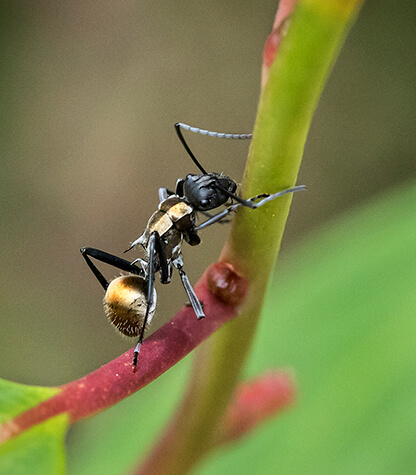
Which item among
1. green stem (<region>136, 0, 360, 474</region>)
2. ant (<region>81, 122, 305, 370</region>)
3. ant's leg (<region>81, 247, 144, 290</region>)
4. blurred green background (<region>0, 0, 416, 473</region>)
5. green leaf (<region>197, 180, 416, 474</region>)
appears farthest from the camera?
blurred green background (<region>0, 0, 416, 473</region>)

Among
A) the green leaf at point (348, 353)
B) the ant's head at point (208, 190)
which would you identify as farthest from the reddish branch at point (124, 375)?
the green leaf at point (348, 353)

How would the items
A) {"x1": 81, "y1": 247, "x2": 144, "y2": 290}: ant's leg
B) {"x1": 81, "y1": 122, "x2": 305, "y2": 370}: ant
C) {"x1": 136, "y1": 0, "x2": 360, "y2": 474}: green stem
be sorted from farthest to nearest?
{"x1": 81, "y1": 247, "x2": 144, "y2": 290}: ant's leg
{"x1": 81, "y1": 122, "x2": 305, "y2": 370}: ant
{"x1": 136, "y1": 0, "x2": 360, "y2": 474}: green stem

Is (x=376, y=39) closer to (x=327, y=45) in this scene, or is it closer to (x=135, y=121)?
(x=135, y=121)

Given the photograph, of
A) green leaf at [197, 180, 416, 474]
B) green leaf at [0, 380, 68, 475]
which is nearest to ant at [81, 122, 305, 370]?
green leaf at [0, 380, 68, 475]

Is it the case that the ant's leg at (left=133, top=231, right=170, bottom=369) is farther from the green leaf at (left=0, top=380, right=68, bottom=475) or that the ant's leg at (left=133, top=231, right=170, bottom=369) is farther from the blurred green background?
the blurred green background

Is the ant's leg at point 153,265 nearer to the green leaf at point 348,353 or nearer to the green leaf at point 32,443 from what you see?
the green leaf at point 32,443

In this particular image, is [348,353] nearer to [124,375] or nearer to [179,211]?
[179,211]

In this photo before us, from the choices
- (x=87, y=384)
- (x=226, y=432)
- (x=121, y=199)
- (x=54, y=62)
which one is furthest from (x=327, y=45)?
(x=54, y=62)
